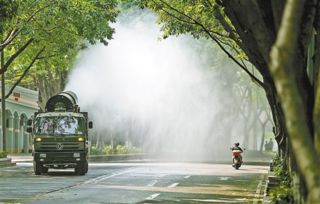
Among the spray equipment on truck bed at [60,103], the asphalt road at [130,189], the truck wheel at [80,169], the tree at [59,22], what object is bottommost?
the asphalt road at [130,189]

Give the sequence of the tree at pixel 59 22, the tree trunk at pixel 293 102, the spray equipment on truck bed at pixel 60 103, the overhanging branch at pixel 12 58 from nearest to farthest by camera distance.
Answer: the tree trunk at pixel 293 102
the tree at pixel 59 22
the spray equipment on truck bed at pixel 60 103
the overhanging branch at pixel 12 58

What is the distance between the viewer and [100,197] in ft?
61.0

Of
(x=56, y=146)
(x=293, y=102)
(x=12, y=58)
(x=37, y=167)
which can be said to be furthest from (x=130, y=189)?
(x=293, y=102)

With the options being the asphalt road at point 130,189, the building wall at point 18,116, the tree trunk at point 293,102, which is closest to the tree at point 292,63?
the tree trunk at point 293,102

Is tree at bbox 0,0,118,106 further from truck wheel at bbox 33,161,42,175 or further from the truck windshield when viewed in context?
truck wheel at bbox 33,161,42,175

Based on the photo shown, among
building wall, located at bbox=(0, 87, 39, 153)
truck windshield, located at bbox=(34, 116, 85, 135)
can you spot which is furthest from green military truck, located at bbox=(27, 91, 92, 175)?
building wall, located at bbox=(0, 87, 39, 153)

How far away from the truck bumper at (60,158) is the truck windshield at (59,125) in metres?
0.82

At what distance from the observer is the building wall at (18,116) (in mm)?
63000

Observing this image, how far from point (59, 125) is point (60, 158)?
1292 millimetres

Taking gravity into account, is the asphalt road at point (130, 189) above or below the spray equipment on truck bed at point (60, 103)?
below

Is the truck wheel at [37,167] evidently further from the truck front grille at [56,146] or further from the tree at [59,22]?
the tree at [59,22]

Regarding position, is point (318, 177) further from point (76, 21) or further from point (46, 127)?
point (76, 21)

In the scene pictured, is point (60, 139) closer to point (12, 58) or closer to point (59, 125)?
point (59, 125)

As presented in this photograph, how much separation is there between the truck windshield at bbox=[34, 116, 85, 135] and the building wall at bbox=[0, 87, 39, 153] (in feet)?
109
